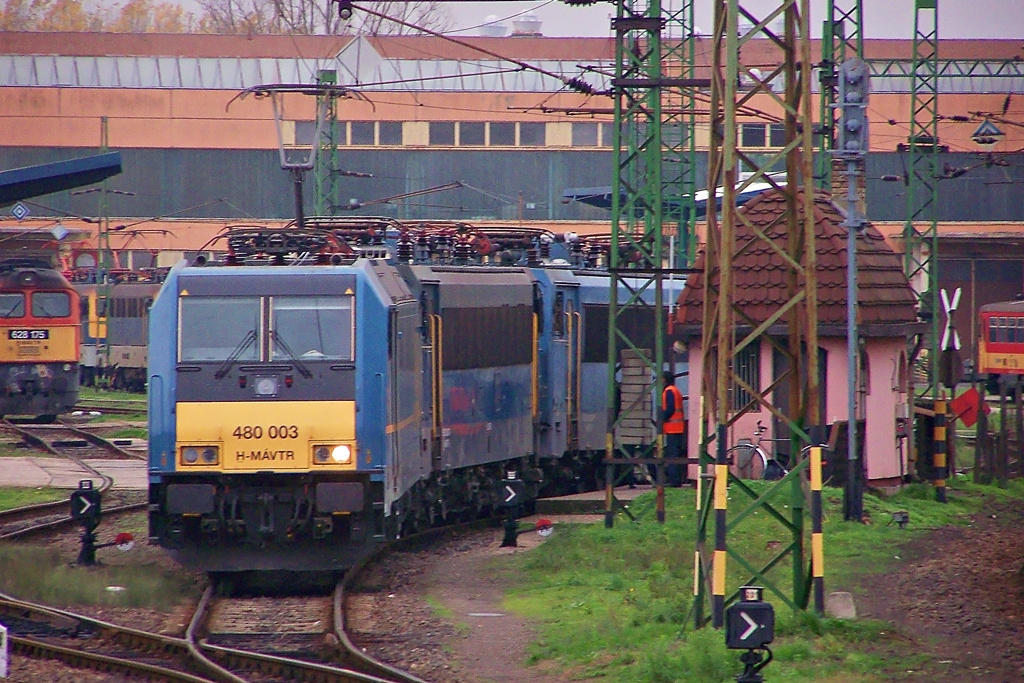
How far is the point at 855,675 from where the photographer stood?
9.97 metres

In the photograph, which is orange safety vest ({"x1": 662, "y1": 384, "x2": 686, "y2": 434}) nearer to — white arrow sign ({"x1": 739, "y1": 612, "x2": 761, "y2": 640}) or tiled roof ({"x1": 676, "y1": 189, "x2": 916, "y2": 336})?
tiled roof ({"x1": 676, "y1": 189, "x2": 916, "y2": 336})

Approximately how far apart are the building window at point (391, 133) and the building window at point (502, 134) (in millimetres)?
3683

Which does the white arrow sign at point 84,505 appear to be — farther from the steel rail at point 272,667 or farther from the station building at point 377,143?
the station building at point 377,143

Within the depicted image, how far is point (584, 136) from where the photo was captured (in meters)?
61.1

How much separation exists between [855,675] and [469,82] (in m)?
54.0

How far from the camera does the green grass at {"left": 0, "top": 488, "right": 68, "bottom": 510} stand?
2188 cm

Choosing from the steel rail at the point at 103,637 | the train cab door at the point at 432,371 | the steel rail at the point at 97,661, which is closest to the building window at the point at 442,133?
the train cab door at the point at 432,371

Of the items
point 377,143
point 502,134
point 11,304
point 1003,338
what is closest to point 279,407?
point 11,304

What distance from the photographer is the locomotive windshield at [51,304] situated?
35375 millimetres

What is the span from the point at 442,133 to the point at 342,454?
4797cm

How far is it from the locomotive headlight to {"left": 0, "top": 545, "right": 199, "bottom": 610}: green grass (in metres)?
2.07

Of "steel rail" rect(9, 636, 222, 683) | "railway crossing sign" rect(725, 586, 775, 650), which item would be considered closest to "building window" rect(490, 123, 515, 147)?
"steel rail" rect(9, 636, 222, 683)

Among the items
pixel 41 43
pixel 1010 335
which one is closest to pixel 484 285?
pixel 1010 335

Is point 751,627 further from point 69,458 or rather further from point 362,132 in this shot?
point 362,132
